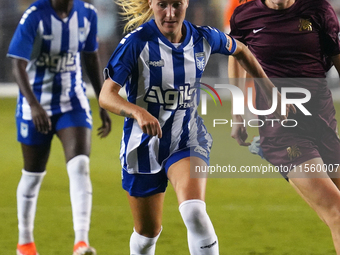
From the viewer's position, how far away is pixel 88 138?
4.41 meters

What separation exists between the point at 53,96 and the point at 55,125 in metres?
0.23

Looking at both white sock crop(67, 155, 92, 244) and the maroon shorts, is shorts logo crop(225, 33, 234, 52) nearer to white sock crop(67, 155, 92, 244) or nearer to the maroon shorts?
the maroon shorts

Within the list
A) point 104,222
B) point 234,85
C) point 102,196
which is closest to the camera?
point 234,85

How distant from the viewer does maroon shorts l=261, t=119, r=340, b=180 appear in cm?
366

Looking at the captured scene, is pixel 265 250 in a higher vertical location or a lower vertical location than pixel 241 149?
higher

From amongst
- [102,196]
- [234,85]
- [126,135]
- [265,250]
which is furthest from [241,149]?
[126,135]

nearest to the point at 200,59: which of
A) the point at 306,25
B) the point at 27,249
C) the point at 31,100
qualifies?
the point at 306,25

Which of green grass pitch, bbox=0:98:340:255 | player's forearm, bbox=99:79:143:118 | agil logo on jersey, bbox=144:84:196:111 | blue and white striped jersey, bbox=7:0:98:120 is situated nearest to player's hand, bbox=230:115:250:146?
agil logo on jersey, bbox=144:84:196:111

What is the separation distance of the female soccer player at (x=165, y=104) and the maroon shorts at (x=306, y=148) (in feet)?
1.14

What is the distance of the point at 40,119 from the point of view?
4.25 m

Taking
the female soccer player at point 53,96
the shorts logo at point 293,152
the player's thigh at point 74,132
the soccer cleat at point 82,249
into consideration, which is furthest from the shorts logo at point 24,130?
the shorts logo at point 293,152

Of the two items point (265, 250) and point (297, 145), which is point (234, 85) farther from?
point (265, 250)

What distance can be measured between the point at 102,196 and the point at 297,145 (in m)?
3.21

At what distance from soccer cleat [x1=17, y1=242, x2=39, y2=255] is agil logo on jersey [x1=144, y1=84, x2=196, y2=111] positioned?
165 centimetres
